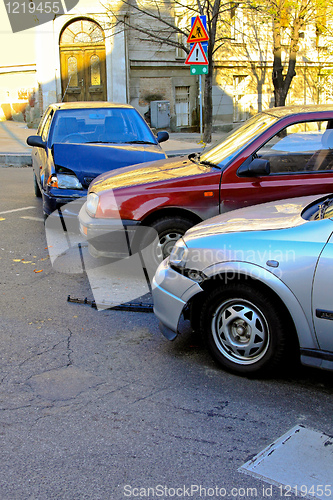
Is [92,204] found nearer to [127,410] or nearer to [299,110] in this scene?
[299,110]

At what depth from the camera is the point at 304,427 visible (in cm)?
323

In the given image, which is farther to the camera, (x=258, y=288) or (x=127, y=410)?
(x=258, y=288)

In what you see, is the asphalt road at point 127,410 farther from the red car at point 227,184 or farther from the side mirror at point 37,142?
the side mirror at point 37,142

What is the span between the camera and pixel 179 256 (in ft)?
13.4

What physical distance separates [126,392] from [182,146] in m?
14.0

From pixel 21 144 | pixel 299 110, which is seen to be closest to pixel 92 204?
pixel 299 110

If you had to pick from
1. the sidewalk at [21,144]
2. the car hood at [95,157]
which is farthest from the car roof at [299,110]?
the sidewalk at [21,144]

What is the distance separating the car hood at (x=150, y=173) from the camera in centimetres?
575

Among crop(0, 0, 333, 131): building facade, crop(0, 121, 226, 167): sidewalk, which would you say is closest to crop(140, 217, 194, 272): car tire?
crop(0, 121, 226, 167): sidewalk

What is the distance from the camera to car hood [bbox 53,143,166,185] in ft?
24.7

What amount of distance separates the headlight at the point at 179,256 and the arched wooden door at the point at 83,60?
58.8 feet

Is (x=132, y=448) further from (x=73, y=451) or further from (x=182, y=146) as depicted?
(x=182, y=146)

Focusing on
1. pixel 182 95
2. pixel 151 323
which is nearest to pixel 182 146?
pixel 182 95

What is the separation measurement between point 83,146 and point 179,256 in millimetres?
4314
